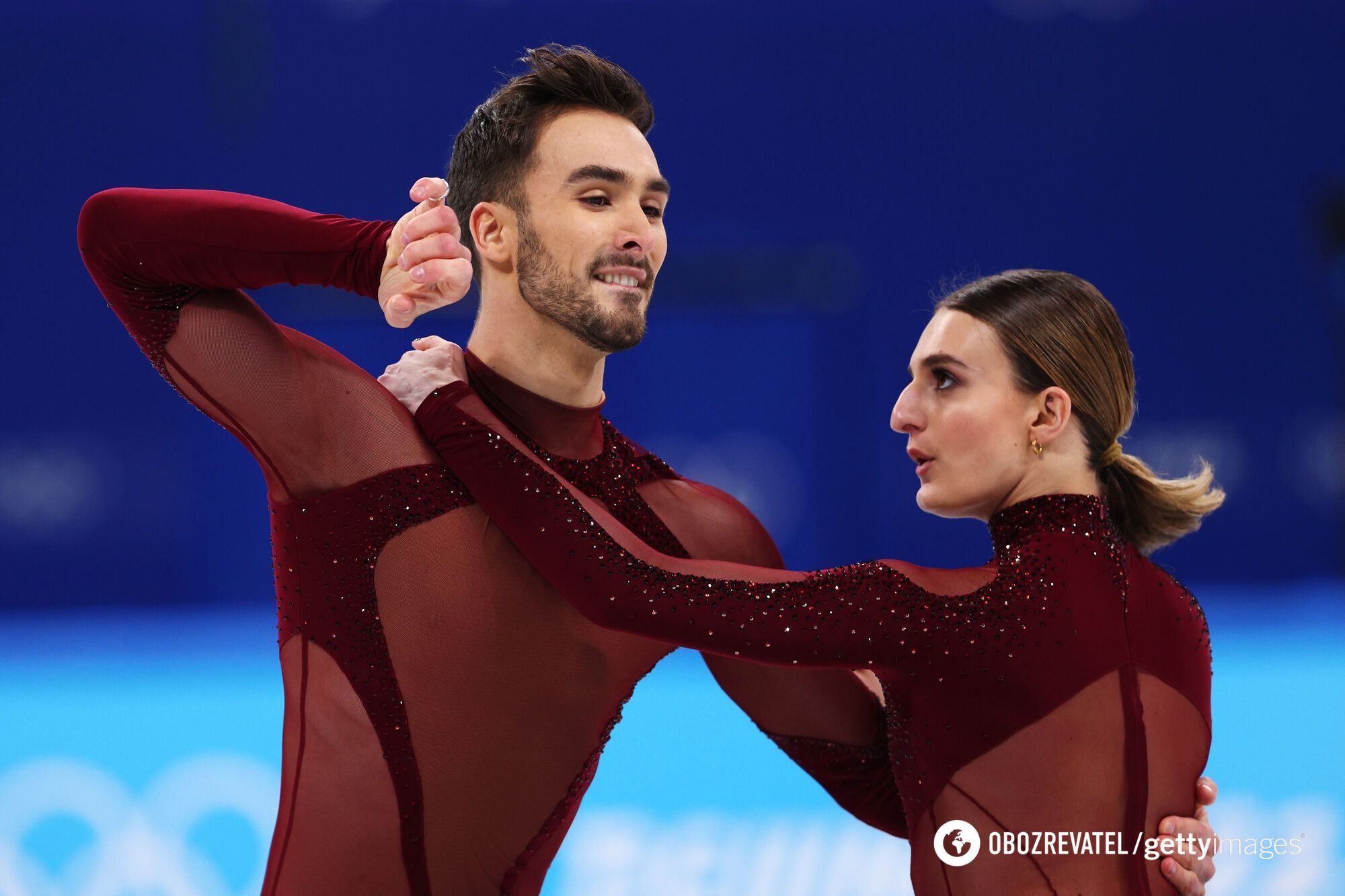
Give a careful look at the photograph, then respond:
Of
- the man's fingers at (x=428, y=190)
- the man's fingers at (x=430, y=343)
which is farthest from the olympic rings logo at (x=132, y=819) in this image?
the man's fingers at (x=428, y=190)

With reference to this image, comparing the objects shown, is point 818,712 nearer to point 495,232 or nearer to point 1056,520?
point 1056,520

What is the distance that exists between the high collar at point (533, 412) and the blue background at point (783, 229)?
4.50 metres

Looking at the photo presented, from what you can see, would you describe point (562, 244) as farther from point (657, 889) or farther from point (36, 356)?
point (36, 356)

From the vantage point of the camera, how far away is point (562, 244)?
227cm

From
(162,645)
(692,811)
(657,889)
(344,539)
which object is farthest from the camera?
(162,645)

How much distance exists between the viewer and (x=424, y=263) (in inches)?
73.7

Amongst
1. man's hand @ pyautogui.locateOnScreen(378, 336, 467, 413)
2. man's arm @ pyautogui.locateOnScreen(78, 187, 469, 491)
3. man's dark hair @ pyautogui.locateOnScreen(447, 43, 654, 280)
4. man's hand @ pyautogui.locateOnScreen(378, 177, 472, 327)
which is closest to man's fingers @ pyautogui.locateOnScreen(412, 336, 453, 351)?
man's hand @ pyautogui.locateOnScreen(378, 336, 467, 413)

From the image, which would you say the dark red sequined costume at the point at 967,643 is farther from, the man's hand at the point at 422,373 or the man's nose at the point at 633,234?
the man's nose at the point at 633,234

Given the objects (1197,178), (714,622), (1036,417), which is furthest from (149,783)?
(1197,178)

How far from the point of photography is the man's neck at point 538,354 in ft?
7.54

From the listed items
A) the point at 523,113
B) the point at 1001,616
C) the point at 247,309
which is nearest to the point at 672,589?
the point at 1001,616

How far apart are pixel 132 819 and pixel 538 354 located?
2.18m

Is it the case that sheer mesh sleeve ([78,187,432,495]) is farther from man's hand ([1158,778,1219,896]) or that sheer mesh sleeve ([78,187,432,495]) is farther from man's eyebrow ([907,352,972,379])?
man's hand ([1158,778,1219,896])

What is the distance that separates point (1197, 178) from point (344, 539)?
7.42m
